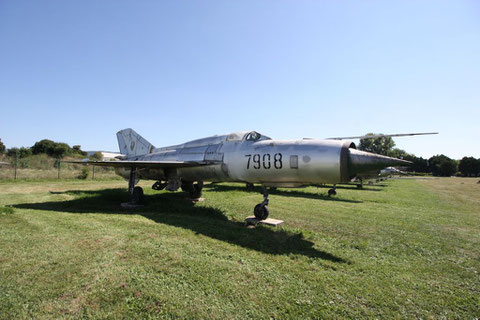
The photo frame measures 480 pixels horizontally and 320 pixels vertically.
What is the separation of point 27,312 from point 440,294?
520 cm

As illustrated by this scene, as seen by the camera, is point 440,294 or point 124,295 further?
point 440,294

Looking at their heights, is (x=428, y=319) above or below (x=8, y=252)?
below

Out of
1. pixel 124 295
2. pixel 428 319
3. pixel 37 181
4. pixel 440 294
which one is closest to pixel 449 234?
pixel 440 294

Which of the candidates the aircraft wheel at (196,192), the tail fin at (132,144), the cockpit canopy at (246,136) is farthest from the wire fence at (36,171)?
the cockpit canopy at (246,136)

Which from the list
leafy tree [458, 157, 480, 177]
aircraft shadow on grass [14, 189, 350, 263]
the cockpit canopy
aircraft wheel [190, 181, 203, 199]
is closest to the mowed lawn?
aircraft shadow on grass [14, 189, 350, 263]

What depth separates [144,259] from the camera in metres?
4.05

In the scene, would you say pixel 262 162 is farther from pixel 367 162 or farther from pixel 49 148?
pixel 49 148

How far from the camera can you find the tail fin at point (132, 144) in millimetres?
13961

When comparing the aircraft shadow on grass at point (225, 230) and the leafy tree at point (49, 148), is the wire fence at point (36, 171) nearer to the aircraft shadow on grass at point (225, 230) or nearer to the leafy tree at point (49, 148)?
the aircraft shadow on grass at point (225, 230)

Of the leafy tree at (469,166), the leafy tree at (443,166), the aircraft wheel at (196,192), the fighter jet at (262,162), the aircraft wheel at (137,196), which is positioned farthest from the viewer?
the leafy tree at (443,166)

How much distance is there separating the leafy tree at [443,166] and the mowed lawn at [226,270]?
118190mm

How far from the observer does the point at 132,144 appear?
14383 mm

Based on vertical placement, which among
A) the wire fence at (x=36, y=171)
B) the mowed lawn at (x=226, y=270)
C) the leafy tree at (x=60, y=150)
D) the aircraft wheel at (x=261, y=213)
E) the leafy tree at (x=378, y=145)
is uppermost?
the leafy tree at (x=378, y=145)

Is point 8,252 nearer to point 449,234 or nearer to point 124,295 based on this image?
point 124,295
